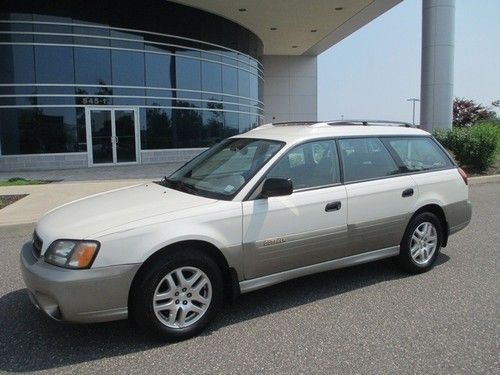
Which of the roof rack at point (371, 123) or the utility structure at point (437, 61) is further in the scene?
the utility structure at point (437, 61)

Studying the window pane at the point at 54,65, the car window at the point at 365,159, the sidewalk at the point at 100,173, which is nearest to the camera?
the car window at the point at 365,159

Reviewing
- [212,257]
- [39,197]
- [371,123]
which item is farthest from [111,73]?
[212,257]

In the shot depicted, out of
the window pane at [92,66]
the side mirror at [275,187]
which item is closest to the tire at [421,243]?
the side mirror at [275,187]

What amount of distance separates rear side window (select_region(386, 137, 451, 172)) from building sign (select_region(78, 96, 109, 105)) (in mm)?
15385

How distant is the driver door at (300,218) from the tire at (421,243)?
3.02ft

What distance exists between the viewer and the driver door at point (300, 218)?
397 centimetres

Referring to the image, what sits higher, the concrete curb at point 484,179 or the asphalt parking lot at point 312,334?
the concrete curb at point 484,179

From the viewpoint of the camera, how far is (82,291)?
329 cm

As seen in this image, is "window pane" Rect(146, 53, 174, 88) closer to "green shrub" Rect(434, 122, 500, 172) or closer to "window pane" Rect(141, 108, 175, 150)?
"window pane" Rect(141, 108, 175, 150)

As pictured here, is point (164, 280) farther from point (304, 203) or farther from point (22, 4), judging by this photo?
point (22, 4)

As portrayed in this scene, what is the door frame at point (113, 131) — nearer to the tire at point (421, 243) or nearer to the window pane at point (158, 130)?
the window pane at point (158, 130)

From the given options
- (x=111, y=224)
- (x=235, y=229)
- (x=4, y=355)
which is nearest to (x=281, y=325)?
(x=235, y=229)

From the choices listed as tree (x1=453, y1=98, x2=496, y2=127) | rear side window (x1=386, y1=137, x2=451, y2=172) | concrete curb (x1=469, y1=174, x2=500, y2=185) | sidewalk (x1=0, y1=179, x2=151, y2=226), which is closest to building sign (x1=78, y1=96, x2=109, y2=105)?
sidewalk (x1=0, y1=179, x2=151, y2=226)

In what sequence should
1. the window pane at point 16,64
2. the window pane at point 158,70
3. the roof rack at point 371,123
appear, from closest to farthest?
the roof rack at point 371,123
the window pane at point 16,64
the window pane at point 158,70
